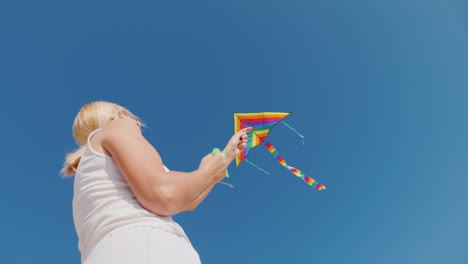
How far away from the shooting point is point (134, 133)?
73.3 inches

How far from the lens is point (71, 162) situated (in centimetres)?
216

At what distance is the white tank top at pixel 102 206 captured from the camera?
1.72 m

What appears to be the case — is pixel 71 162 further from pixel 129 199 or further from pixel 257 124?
pixel 257 124

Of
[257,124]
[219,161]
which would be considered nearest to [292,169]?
[257,124]

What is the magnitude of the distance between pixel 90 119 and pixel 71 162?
0.24 metres

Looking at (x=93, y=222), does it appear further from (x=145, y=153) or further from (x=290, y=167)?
(x=290, y=167)

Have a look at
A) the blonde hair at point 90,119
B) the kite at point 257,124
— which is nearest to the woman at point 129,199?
the blonde hair at point 90,119

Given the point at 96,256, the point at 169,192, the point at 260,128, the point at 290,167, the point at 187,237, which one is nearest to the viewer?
the point at 96,256

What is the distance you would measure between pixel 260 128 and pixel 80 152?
177 cm

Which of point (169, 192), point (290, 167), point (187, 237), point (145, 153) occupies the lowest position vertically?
point (187, 237)

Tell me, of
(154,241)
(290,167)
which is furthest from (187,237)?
(290,167)

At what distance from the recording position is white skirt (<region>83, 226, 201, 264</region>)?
1.58 metres

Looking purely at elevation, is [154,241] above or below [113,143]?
below

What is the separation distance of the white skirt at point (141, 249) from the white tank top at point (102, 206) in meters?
0.04
